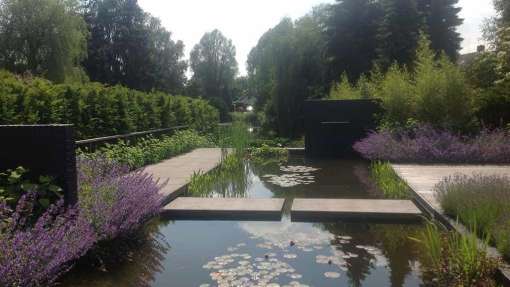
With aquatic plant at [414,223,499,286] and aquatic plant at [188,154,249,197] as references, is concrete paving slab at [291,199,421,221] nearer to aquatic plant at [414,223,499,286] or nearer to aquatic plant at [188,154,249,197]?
aquatic plant at [414,223,499,286]

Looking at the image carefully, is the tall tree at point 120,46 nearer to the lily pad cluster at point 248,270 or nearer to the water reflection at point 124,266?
the water reflection at point 124,266

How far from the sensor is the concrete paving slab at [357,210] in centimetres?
511

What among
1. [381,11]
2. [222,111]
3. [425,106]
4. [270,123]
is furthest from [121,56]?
[425,106]

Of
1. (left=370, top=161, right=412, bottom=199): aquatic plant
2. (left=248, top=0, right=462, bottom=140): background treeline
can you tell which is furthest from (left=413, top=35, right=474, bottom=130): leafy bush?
(left=248, top=0, right=462, bottom=140): background treeline

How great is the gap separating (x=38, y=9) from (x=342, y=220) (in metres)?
25.0

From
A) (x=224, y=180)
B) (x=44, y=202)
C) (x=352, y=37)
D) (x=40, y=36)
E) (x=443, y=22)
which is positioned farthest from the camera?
(x=443, y=22)

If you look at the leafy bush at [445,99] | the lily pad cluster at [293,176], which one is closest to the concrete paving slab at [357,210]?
the lily pad cluster at [293,176]

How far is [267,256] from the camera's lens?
159 inches

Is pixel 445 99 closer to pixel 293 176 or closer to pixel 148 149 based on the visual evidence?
pixel 293 176

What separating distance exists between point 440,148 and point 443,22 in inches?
794

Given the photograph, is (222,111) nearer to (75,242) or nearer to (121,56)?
(121,56)

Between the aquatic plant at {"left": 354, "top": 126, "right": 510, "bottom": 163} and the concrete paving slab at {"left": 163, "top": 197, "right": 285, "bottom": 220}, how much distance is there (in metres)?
4.49

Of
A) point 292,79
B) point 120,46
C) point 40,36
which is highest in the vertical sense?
point 120,46

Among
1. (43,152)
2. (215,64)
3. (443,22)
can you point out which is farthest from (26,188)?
(215,64)
